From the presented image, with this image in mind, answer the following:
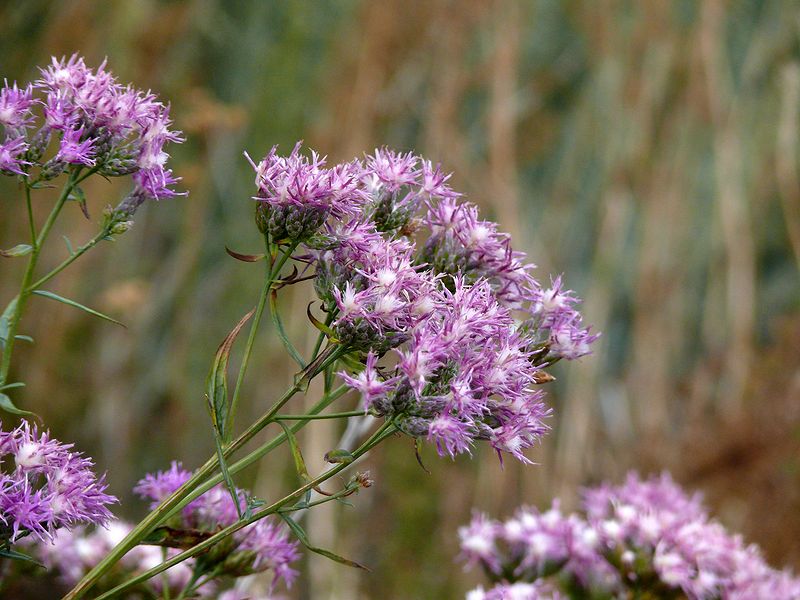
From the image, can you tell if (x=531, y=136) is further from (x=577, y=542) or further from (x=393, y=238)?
(x=393, y=238)

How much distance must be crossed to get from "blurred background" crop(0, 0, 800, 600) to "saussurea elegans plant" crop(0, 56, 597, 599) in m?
2.77

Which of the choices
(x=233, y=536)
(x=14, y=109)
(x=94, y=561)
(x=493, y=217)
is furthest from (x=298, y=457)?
(x=493, y=217)

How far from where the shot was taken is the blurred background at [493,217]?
13.1ft

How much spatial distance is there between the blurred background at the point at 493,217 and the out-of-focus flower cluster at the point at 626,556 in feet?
7.47

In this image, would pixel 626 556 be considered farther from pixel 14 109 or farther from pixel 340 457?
pixel 14 109

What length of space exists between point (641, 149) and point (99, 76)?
3994 mm

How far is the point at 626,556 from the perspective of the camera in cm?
142

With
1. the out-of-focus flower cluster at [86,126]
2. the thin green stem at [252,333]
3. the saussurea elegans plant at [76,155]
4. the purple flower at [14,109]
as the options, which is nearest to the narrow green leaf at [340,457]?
the thin green stem at [252,333]

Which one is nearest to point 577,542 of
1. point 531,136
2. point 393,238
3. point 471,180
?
point 393,238

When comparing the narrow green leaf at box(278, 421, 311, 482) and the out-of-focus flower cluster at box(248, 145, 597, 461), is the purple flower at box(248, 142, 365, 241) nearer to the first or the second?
the out-of-focus flower cluster at box(248, 145, 597, 461)

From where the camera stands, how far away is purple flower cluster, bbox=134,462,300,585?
1096mm

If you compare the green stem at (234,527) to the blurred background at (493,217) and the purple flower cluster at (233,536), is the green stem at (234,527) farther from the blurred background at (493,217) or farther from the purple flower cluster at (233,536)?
the blurred background at (493,217)

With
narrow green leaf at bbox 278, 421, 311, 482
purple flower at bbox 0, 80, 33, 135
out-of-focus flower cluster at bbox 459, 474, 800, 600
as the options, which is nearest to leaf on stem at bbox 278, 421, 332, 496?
narrow green leaf at bbox 278, 421, 311, 482

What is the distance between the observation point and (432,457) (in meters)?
4.02
